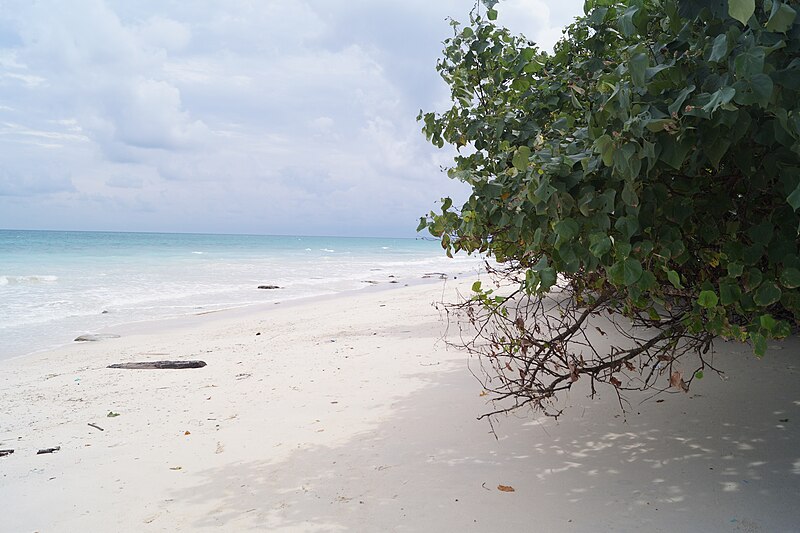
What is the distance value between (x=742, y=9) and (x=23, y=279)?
25423 mm

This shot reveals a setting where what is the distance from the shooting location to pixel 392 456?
386cm

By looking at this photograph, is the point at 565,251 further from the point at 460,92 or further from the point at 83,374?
the point at 83,374

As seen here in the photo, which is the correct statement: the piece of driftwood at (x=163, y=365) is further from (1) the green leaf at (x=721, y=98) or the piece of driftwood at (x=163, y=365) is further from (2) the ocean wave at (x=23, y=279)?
(2) the ocean wave at (x=23, y=279)

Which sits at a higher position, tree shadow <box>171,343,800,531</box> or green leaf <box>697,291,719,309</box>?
green leaf <box>697,291,719,309</box>

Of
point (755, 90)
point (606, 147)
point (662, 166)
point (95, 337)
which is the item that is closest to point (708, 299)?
point (662, 166)

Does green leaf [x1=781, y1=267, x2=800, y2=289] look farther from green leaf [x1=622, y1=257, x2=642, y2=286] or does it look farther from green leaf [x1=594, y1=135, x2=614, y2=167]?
green leaf [x1=594, y1=135, x2=614, y2=167]

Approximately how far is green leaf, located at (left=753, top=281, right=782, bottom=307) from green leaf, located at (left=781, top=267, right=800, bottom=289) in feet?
0.32

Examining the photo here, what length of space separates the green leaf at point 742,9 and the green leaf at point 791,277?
1154 mm

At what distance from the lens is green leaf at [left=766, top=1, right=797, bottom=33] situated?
143 cm

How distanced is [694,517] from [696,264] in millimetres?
1292

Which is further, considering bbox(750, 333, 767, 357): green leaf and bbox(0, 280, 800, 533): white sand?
bbox(0, 280, 800, 533): white sand

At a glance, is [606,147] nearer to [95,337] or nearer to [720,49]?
[720,49]

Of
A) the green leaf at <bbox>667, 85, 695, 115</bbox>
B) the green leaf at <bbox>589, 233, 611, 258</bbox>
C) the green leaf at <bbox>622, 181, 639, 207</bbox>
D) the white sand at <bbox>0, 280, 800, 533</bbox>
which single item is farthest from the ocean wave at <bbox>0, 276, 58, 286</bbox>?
the green leaf at <bbox>667, 85, 695, 115</bbox>

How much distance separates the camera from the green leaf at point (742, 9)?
1.35m
